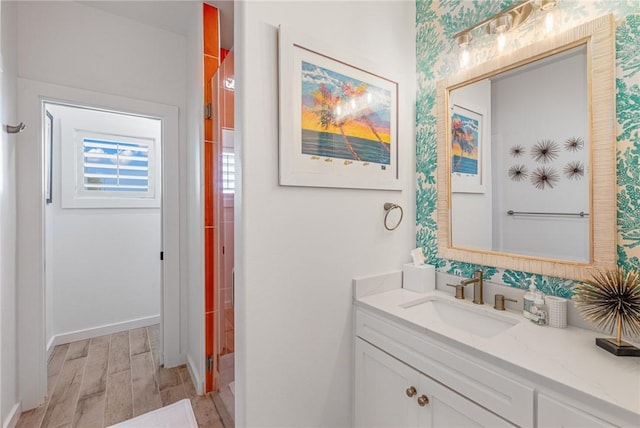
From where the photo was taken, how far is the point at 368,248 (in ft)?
4.92

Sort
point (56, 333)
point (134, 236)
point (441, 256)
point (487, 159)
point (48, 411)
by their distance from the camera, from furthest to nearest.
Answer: point (134, 236)
point (56, 333)
point (48, 411)
point (441, 256)
point (487, 159)

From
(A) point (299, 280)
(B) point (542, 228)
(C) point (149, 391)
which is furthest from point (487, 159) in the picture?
(C) point (149, 391)

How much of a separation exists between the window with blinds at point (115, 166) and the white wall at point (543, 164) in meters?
3.38

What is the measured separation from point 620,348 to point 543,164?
2.33 feet

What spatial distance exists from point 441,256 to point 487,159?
1.80 feet

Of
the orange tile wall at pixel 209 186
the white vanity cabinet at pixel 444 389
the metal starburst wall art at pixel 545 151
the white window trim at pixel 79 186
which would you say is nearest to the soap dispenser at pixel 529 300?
the white vanity cabinet at pixel 444 389

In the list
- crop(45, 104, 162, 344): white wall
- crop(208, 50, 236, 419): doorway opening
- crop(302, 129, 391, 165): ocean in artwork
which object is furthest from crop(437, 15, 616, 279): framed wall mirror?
crop(45, 104, 162, 344): white wall

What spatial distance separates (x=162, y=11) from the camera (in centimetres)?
214

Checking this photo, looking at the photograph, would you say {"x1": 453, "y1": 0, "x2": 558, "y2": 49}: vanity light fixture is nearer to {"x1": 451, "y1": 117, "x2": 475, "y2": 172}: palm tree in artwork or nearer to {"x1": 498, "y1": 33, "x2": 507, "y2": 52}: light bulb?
{"x1": 498, "y1": 33, "x2": 507, "y2": 52}: light bulb

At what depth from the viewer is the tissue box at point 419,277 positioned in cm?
156

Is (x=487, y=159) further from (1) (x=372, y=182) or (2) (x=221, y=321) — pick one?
(2) (x=221, y=321)

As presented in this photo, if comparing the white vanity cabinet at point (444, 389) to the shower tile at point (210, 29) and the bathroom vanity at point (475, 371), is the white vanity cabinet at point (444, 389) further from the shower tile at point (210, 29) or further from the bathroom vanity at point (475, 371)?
the shower tile at point (210, 29)

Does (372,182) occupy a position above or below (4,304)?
above

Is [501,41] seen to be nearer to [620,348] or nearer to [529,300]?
[529,300]
